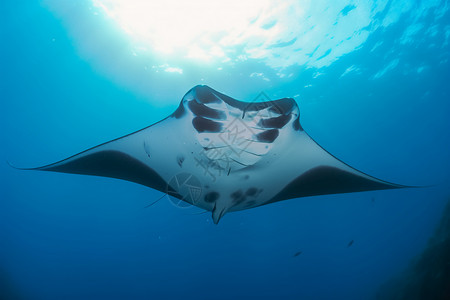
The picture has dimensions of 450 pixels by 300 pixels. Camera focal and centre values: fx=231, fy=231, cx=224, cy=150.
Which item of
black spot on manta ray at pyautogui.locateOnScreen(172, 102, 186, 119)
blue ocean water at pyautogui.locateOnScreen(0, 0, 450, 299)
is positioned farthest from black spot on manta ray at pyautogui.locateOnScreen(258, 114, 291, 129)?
blue ocean water at pyautogui.locateOnScreen(0, 0, 450, 299)

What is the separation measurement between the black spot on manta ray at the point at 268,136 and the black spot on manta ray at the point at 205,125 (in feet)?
1.52

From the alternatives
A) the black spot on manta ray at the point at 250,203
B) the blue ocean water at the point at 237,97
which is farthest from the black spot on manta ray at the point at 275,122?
the blue ocean water at the point at 237,97

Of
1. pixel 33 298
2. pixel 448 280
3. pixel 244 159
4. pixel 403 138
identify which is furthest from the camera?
pixel 33 298

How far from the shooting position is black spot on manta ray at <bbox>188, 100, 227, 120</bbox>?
237 cm

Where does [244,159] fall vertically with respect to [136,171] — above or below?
below

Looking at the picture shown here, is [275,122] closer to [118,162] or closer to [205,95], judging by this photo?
[205,95]

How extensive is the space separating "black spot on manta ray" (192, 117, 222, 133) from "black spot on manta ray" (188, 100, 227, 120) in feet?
0.22

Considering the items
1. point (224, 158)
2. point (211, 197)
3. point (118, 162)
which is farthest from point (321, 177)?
point (118, 162)

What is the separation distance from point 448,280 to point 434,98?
943 centimetres

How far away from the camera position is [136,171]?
3299 mm

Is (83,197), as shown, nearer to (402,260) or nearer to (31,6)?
(31,6)

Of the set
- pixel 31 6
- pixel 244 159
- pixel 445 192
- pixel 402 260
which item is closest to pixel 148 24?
pixel 31 6

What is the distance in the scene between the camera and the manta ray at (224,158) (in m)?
2.41

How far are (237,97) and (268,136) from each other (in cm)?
856
